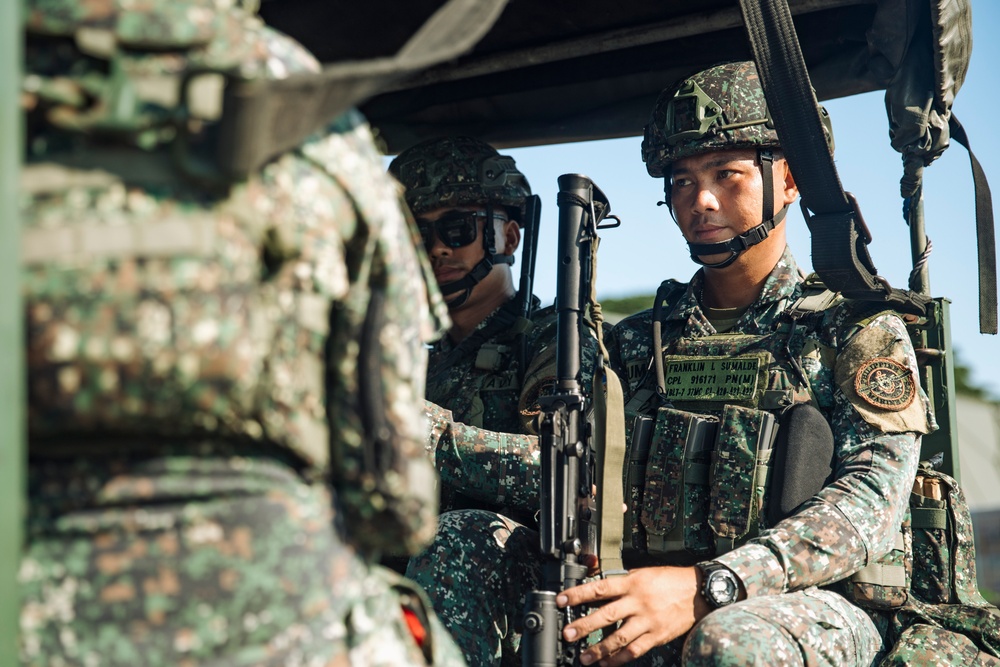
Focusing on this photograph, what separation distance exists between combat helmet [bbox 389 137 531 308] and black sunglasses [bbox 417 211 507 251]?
0.05 m

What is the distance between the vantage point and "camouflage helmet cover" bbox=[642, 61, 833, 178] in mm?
3924

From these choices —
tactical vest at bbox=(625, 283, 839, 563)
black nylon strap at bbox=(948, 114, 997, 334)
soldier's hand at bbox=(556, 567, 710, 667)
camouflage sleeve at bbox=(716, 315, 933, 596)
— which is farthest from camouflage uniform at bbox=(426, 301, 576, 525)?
black nylon strap at bbox=(948, 114, 997, 334)

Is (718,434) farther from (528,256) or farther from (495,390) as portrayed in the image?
(528,256)

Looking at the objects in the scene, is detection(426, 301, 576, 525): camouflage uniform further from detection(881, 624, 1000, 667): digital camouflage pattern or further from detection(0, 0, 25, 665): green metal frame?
detection(0, 0, 25, 665): green metal frame

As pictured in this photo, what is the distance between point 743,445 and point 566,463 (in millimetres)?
640

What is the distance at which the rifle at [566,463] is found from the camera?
3055 mm

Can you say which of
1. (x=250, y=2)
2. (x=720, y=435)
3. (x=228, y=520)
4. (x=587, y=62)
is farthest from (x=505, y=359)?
(x=228, y=520)

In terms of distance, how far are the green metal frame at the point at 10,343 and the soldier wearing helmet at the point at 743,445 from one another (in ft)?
6.63

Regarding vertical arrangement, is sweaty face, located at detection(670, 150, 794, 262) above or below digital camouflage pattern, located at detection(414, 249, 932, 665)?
above

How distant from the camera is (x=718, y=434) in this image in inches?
142

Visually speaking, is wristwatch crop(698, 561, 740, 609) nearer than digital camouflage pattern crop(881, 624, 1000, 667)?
Yes

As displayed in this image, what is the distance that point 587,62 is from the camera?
4324 millimetres

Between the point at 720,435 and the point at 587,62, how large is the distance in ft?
5.20

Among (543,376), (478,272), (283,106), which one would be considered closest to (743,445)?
(543,376)
